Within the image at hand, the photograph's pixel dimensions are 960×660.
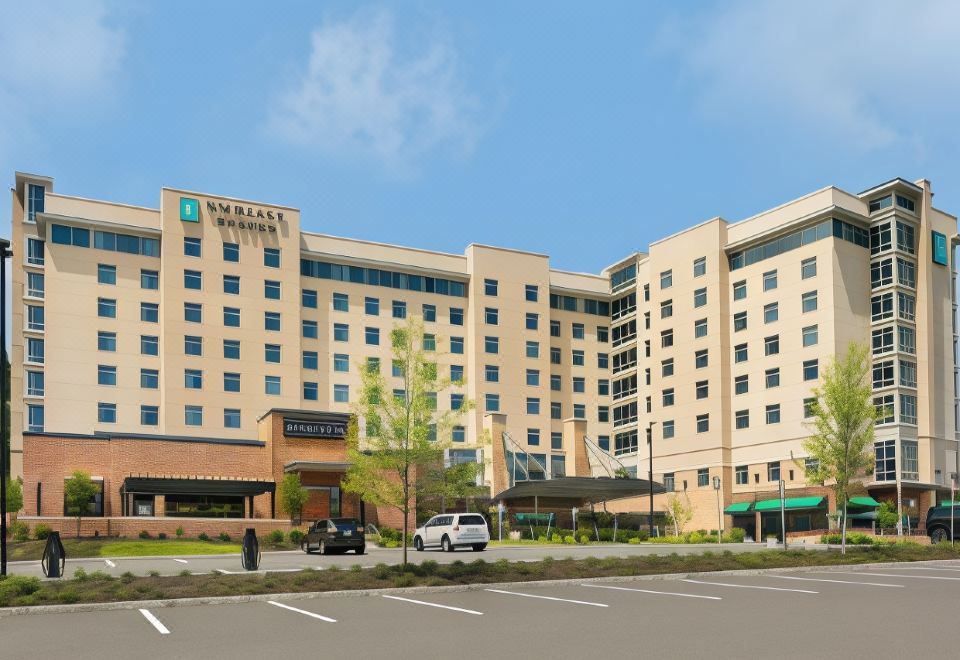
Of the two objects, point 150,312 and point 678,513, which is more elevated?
point 150,312

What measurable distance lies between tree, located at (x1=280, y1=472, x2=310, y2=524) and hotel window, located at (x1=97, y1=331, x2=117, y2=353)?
73.6ft

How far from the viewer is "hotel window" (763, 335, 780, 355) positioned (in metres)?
73.9

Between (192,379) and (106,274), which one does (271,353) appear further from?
(106,274)

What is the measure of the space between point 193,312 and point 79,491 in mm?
24066

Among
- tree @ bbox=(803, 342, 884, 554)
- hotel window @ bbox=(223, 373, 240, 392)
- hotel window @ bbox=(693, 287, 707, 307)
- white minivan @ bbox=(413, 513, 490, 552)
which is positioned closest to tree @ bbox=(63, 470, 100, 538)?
white minivan @ bbox=(413, 513, 490, 552)

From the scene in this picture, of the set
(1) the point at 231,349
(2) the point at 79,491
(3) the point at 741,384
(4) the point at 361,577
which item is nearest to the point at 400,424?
(4) the point at 361,577

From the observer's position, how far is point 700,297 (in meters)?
80.1

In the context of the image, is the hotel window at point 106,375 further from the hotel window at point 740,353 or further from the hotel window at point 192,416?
the hotel window at point 740,353

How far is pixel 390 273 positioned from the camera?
266 feet

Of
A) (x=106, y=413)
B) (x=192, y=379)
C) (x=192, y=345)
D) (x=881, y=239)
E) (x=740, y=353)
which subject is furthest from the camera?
(x=740, y=353)

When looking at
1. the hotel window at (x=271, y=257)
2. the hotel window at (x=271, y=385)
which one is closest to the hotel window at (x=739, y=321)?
the hotel window at (x=271, y=385)

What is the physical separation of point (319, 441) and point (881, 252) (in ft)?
138

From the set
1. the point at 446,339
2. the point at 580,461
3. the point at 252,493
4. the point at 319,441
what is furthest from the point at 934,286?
the point at 252,493

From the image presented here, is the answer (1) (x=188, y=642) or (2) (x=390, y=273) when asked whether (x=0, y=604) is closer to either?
(1) (x=188, y=642)
